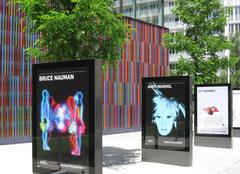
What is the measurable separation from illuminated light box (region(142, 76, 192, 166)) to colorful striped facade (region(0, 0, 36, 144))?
683 centimetres

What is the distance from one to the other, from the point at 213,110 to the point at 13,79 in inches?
310

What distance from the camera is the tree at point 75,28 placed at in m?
11.5

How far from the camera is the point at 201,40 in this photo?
21781 mm

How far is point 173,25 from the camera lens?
274 ft

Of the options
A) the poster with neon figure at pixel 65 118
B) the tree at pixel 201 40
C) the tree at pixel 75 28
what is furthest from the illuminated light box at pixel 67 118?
the tree at pixel 201 40

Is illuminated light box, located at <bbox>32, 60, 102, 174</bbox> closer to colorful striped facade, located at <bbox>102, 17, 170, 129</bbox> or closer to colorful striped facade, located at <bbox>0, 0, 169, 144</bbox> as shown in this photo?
colorful striped facade, located at <bbox>0, 0, 169, 144</bbox>

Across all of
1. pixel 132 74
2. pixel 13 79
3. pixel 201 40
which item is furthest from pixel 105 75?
pixel 13 79

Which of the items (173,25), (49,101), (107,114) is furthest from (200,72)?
(173,25)

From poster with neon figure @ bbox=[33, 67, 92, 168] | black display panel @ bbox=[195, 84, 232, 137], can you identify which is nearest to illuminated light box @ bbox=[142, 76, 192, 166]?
black display panel @ bbox=[195, 84, 232, 137]

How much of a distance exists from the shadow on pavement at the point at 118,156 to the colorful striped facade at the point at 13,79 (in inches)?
151

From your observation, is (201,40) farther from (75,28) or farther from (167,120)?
(75,28)

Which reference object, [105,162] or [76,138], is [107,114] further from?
[76,138]

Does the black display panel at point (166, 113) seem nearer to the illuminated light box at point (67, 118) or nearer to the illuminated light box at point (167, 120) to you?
the illuminated light box at point (167, 120)

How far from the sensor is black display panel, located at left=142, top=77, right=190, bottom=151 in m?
13.3
